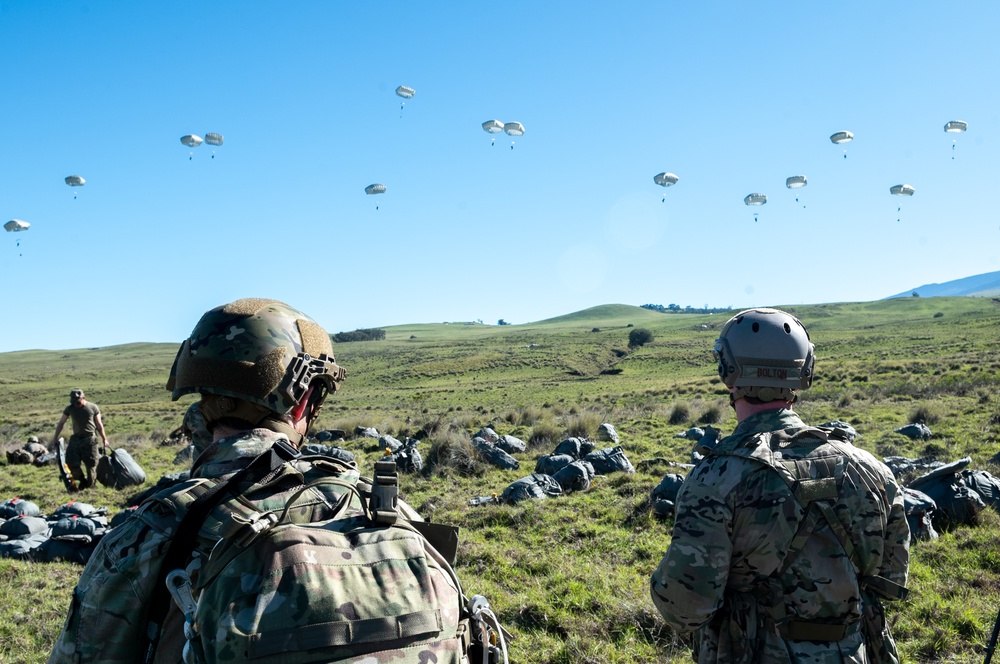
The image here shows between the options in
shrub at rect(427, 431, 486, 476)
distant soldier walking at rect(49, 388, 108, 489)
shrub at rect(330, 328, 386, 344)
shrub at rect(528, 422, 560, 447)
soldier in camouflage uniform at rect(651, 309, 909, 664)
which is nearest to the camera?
soldier in camouflage uniform at rect(651, 309, 909, 664)

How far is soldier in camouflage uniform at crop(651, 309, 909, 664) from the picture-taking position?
121 inches

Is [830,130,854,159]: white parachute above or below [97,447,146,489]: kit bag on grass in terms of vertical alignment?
above

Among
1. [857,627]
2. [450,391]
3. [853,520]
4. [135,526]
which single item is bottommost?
[450,391]

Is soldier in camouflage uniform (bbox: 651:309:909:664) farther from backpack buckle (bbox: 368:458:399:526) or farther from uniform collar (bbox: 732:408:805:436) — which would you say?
backpack buckle (bbox: 368:458:399:526)

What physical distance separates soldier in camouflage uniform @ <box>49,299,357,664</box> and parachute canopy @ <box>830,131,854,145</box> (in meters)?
38.1

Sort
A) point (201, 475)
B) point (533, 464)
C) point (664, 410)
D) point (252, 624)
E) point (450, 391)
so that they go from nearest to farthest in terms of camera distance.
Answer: point (252, 624) → point (201, 475) → point (533, 464) → point (664, 410) → point (450, 391)

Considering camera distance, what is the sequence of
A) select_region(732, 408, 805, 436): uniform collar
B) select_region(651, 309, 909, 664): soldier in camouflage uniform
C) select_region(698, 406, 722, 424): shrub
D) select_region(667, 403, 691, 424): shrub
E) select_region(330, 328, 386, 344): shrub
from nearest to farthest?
1. select_region(651, 309, 909, 664): soldier in camouflage uniform
2. select_region(732, 408, 805, 436): uniform collar
3. select_region(698, 406, 722, 424): shrub
4. select_region(667, 403, 691, 424): shrub
5. select_region(330, 328, 386, 344): shrub

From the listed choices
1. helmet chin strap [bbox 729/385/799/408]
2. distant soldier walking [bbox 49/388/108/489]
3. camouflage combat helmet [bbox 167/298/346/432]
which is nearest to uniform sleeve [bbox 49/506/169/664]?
camouflage combat helmet [bbox 167/298/346/432]

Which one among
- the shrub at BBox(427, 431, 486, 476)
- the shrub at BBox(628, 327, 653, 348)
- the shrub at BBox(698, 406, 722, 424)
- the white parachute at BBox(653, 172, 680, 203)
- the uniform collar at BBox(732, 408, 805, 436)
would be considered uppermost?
the white parachute at BBox(653, 172, 680, 203)

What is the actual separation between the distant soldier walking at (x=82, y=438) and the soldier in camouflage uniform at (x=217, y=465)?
12947mm

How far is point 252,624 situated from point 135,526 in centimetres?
60

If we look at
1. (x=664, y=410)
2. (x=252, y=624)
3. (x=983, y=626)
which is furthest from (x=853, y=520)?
(x=664, y=410)

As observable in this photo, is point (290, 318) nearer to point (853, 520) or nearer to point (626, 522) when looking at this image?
point (853, 520)

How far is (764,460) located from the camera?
3117mm
